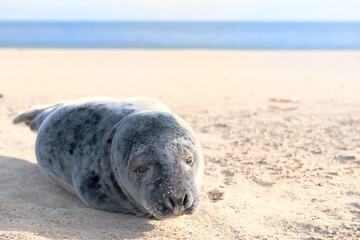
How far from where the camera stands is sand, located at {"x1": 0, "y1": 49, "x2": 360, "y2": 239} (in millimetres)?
3373

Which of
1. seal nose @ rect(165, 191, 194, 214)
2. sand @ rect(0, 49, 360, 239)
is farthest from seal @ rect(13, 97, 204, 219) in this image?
sand @ rect(0, 49, 360, 239)

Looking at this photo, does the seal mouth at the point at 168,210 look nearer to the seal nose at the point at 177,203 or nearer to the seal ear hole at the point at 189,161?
the seal nose at the point at 177,203

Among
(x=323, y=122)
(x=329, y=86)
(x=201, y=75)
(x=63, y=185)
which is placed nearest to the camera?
(x=63, y=185)

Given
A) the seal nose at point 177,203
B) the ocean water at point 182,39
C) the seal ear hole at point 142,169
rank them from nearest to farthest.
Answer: the seal nose at point 177,203 → the seal ear hole at point 142,169 → the ocean water at point 182,39

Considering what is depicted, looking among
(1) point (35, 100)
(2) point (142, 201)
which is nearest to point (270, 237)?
(2) point (142, 201)

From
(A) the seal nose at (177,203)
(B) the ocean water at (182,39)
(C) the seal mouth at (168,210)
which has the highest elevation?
(A) the seal nose at (177,203)

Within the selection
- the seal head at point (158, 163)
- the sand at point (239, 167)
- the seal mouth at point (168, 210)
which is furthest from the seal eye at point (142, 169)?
the sand at point (239, 167)

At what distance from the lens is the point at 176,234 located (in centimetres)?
329

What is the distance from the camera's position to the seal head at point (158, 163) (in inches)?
122

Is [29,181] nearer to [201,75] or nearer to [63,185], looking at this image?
[63,185]

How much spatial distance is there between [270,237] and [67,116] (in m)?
2.34

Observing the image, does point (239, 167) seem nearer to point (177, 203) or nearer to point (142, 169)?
point (142, 169)

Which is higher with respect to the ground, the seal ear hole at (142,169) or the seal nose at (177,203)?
the seal ear hole at (142,169)

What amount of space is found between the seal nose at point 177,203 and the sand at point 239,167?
31cm
